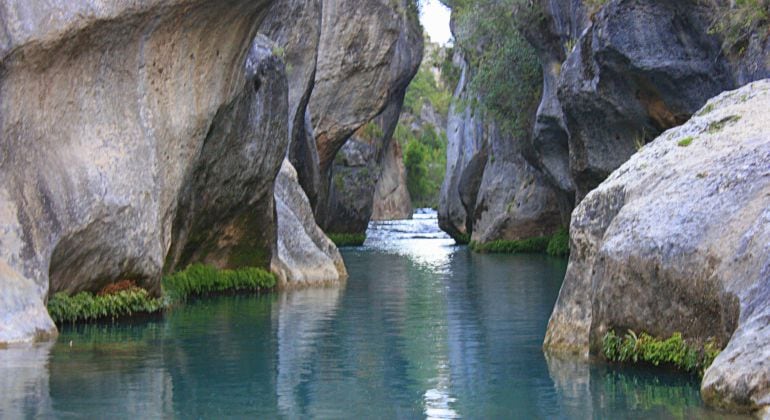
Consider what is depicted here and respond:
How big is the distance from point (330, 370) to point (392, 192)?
256ft

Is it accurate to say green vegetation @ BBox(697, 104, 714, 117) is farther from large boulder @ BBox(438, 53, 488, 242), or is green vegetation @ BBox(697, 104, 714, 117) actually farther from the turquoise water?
large boulder @ BBox(438, 53, 488, 242)

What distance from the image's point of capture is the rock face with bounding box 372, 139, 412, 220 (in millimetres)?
90125

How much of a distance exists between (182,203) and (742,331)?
1527 centimetres

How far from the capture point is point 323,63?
2084 inches

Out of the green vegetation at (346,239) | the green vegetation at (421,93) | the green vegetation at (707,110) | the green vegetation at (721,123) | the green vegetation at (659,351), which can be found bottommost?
the green vegetation at (659,351)

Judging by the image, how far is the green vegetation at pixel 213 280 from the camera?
2519 centimetres

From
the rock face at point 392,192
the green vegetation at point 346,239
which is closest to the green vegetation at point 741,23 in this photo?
the green vegetation at point 346,239

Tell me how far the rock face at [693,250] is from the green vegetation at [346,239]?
41781mm

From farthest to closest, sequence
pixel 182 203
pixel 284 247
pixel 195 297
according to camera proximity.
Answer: pixel 284 247, pixel 195 297, pixel 182 203

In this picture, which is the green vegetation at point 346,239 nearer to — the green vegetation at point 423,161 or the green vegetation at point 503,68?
the green vegetation at point 503,68

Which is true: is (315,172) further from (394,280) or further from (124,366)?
(124,366)

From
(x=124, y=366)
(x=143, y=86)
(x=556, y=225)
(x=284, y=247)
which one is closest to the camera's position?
(x=124, y=366)

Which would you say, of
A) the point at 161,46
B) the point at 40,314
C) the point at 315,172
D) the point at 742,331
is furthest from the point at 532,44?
the point at 742,331

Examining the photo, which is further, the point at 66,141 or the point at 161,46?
the point at 161,46
